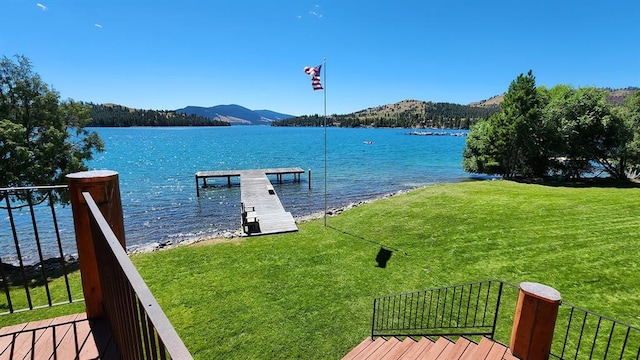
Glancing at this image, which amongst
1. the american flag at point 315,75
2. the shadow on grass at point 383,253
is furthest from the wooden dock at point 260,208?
the american flag at point 315,75

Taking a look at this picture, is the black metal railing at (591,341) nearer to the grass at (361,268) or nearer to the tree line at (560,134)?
the grass at (361,268)

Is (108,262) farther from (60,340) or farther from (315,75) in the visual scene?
(315,75)

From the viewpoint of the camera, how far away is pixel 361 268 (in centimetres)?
977

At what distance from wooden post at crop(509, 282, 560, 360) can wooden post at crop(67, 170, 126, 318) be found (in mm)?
4913

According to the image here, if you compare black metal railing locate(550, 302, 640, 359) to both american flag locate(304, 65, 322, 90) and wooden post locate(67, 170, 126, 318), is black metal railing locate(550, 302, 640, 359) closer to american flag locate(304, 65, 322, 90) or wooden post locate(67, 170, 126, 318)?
wooden post locate(67, 170, 126, 318)

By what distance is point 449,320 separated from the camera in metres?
6.94

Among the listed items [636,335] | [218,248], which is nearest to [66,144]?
[218,248]

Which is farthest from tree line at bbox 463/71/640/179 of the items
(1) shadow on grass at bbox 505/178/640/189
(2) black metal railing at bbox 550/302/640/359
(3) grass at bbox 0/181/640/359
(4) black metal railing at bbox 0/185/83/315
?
(4) black metal railing at bbox 0/185/83/315

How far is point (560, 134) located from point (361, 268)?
73.9 feet

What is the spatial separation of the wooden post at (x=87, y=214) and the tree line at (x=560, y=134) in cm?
2823

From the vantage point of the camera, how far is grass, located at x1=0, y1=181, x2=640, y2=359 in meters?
6.68

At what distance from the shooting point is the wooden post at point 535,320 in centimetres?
410

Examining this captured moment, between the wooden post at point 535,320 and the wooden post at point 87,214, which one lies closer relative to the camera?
the wooden post at point 87,214

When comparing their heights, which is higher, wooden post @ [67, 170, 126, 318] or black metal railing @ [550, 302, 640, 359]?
wooden post @ [67, 170, 126, 318]
